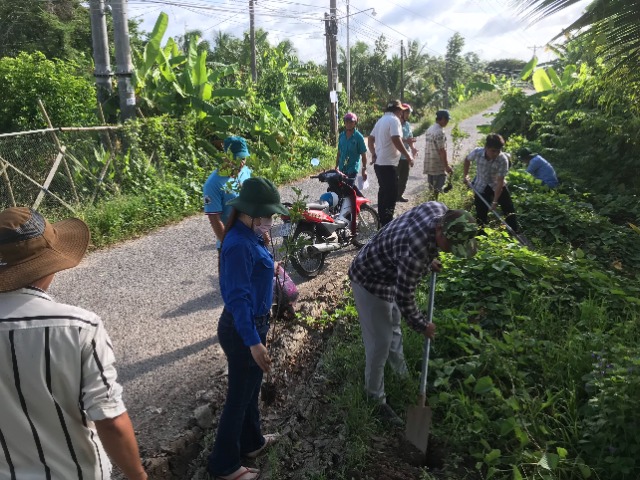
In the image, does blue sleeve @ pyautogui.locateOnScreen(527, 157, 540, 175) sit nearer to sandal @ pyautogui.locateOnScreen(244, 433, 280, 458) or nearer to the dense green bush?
sandal @ pyautogui.locateOnScreen(244, 433, 280, 458)

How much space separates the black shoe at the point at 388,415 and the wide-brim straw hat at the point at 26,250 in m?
2.60

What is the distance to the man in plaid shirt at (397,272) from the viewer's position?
10.6ft

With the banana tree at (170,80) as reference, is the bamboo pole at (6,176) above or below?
below

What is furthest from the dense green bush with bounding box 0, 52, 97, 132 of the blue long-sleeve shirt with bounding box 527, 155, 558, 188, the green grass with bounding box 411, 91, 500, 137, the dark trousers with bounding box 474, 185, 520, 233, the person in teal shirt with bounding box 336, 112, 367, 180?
the green grass with bounding box 411, 91, 500, 137

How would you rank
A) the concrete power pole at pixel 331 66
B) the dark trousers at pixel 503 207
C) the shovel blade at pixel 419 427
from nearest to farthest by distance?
1. the shovel blade at pixel 419 427
2. the dark trousers at pixel 503 207
3. the concrete power pole at pixel 331 66

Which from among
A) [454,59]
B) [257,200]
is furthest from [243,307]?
[454,59]

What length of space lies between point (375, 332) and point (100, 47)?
29.7 ft

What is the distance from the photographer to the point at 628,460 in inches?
120

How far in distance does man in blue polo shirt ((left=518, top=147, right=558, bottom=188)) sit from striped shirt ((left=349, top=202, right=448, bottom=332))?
6508mm

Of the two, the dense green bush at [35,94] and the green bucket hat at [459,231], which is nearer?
the green bucket hat at [459,231]

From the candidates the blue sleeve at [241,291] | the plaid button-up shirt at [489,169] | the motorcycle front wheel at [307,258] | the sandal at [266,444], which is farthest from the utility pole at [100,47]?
the sandal at [266,444]

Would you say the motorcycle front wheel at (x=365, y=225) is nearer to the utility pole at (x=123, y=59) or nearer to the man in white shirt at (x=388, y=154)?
the man in white shirt at (x=388, y=154)

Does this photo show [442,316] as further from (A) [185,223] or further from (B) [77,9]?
(B) [77,9]

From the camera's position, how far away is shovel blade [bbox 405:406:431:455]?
137 inches
